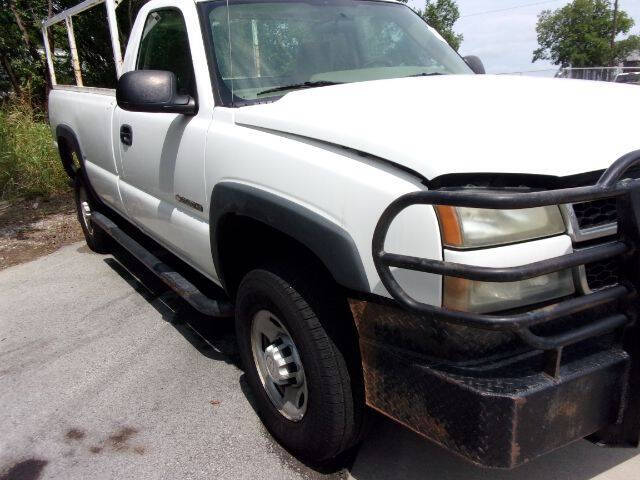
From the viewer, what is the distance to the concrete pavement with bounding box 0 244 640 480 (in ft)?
8.28

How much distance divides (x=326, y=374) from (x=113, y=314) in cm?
266

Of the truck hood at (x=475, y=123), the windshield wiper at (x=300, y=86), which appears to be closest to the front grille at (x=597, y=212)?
the truck hood at (x=475, y=123)

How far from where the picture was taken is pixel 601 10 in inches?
2606

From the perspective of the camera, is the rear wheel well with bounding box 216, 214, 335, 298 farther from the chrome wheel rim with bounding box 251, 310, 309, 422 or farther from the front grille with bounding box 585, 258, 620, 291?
the front grille with bounding box 585, 258, 620, 291

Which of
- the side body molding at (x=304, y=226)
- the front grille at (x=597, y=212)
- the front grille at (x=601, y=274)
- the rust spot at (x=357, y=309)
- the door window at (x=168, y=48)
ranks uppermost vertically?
the door window at (x=168, y=48)

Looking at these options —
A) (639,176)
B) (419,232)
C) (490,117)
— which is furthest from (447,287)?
(639,176)

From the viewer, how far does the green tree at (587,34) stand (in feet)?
214

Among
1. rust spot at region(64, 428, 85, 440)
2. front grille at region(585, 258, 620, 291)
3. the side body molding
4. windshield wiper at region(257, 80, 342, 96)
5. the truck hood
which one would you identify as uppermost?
windshield wiper at region(257, 80, 342, 96)

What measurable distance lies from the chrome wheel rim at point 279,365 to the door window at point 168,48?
1.22 meters

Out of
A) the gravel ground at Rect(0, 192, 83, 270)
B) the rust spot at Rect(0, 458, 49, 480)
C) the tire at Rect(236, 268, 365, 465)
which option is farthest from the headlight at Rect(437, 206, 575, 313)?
the gravel ground at Rect(0, 192, 83, 270)

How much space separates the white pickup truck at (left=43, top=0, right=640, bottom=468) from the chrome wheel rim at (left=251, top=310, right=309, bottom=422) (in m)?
0.01

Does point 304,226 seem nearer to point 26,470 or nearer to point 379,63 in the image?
point 379,63

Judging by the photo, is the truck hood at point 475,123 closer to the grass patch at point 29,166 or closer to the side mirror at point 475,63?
the side mirror at point 475,63

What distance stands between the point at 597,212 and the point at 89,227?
499 cm
